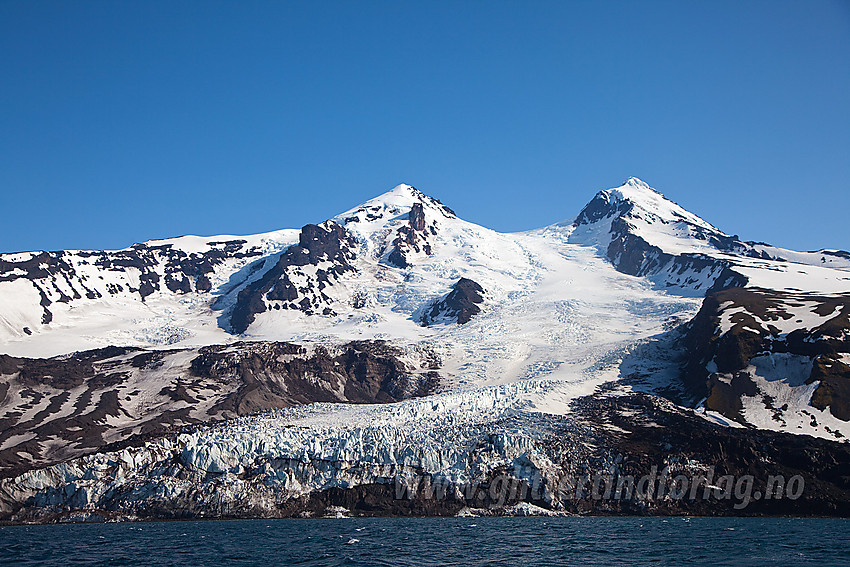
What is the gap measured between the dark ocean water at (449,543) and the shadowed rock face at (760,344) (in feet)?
140

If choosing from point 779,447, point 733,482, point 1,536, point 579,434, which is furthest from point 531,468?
point 1,536

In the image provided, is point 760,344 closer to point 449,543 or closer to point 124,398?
point 449,543

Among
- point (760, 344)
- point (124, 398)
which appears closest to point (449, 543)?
point (760, 344)

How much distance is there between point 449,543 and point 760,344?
359ft

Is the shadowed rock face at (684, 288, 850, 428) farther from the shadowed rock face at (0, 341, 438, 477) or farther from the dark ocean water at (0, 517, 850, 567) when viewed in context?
the shadowed rock face at (0, 341, 438, 477)

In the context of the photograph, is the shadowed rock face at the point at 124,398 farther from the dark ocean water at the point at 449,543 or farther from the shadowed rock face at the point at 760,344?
the shadowed rock face at the point at 760,344

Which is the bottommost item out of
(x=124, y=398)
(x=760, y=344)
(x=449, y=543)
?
(x=449, y=543)

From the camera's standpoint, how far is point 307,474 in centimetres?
12188

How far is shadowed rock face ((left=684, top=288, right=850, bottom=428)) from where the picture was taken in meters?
140

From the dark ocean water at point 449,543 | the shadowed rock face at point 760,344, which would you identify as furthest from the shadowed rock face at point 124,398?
the shadowed rock face at point 760,344

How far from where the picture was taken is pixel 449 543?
75.9m

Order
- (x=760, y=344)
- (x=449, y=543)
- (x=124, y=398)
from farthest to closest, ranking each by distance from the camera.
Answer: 1. (x=124, y=398)
2. (x=760, y=344)
3. (x=449, y=543)

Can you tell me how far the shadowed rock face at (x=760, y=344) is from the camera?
140 meters

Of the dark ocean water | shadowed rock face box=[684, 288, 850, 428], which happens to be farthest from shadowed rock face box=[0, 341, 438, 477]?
shadowed rock face box=[684, 288, 850, 428]
